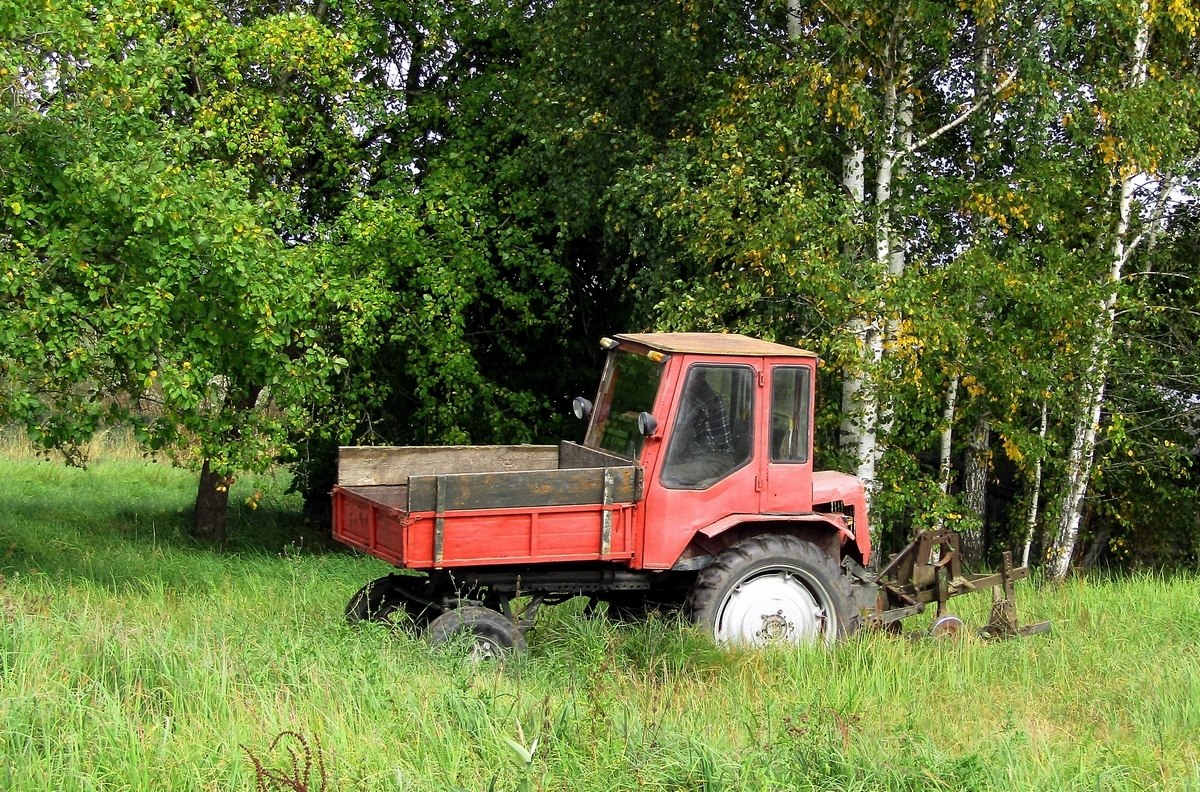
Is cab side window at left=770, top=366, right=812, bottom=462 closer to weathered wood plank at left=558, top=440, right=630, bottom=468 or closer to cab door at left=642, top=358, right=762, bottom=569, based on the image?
cab door at left=642, top=358, right=762, bottom=569

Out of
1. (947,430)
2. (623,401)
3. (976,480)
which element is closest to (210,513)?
(947,430)

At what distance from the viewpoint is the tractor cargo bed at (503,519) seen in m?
7.32

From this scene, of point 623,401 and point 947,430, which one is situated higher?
point 623,401

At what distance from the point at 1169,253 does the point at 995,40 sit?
3062 mm

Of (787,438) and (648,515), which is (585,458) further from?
(787,438)

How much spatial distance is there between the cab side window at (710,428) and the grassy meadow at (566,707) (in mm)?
926

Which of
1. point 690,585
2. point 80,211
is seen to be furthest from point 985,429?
point 80,211

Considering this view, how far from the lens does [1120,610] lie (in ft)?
32.1

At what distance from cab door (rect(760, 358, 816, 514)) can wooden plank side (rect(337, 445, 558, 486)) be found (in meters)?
1.58

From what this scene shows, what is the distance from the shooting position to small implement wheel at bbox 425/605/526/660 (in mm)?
7363

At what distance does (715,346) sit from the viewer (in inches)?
319

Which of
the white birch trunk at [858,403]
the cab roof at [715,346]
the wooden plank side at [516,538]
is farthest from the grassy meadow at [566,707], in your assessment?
the white birch trunk at [858,403]

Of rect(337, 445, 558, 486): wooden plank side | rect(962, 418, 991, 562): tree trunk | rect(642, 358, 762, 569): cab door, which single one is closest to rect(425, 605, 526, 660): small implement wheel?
rect(642, 358, 762, 569): cab door

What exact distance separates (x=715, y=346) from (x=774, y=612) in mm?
1637
